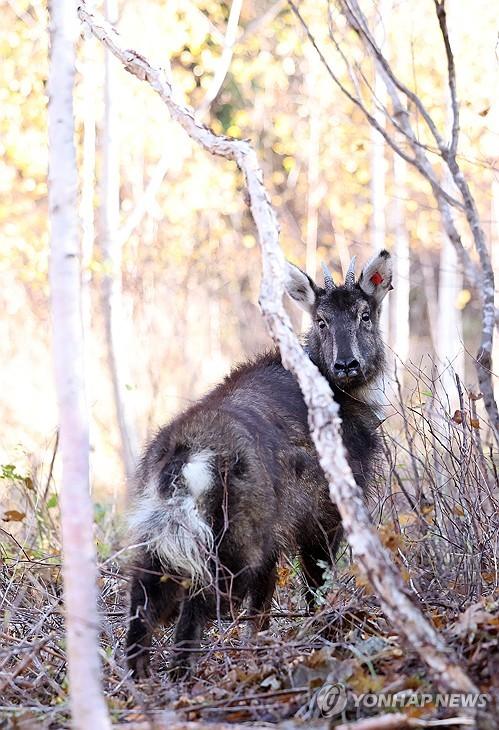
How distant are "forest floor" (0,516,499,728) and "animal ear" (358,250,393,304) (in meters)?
2.49

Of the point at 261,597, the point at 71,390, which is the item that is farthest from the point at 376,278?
the point at 71,390

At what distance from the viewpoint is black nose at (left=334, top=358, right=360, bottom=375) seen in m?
6.69

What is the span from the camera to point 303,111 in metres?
20.8

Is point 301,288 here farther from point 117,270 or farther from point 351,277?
point 117,270

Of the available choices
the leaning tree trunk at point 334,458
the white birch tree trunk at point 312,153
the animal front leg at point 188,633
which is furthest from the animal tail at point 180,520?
the white birch tree trunk at point 312,153

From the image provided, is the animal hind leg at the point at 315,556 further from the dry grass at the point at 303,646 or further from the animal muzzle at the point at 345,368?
the animal muzzle at the point at 345,368

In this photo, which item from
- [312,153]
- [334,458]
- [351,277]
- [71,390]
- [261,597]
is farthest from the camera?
[312,153]

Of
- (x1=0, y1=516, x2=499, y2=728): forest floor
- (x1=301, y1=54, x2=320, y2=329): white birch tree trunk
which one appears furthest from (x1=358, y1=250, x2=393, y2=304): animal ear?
(x1=301, y1=54, x2=320, y2=329): white birch tree trunk

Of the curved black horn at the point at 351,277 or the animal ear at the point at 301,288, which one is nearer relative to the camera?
the animal ear at the point at 301,288

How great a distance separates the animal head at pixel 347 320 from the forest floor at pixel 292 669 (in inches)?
66.2

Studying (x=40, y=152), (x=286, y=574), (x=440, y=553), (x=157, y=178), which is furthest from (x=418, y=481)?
(x=40, y=152)

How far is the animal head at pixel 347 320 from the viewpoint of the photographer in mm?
6809

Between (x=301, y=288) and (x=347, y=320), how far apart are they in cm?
50

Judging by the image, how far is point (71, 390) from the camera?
3453mm
